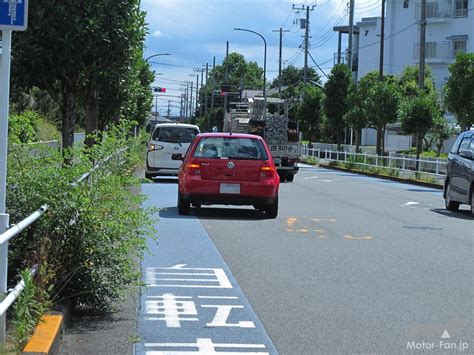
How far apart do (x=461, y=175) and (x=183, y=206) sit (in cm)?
664

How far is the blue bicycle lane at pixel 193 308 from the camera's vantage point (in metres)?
6.70

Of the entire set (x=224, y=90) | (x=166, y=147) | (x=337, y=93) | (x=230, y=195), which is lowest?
(x=230, y=195)

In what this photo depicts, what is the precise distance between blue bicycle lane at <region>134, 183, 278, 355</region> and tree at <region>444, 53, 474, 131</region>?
22.1m

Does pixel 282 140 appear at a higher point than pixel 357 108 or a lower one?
lower

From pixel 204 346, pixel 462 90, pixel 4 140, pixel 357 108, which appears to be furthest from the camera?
pixel 357 108

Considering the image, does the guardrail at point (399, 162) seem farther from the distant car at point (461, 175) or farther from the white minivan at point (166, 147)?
the distant car at point (461, 175)

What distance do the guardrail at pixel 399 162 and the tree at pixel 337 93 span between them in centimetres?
245

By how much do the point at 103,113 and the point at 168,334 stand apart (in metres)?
23.6

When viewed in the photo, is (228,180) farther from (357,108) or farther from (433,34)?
(433,34)

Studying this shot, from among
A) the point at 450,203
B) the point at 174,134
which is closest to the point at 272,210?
the point at 450,203

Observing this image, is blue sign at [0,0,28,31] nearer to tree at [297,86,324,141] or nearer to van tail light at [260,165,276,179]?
van tail light at [260,165,276,179]

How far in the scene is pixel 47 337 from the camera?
5.68m

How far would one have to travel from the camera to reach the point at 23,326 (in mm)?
5312

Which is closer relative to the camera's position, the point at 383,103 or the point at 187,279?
the point at 187,279
